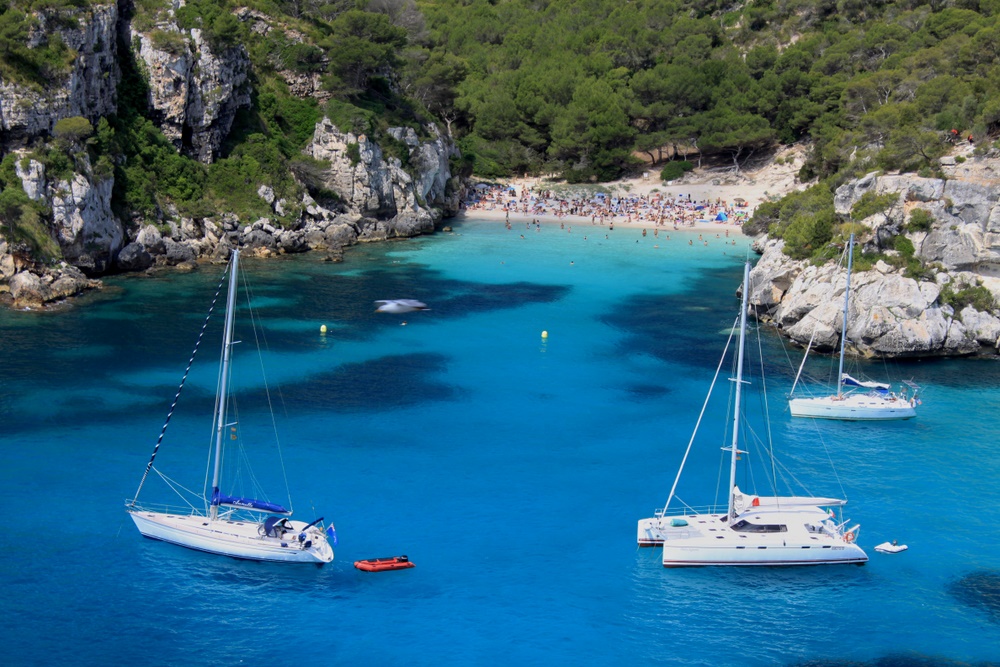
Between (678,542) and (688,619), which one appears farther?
(678,542)

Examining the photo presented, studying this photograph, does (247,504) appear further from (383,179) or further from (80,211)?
(383,179)

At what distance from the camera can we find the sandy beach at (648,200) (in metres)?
106

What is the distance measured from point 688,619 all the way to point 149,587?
56.4 ft

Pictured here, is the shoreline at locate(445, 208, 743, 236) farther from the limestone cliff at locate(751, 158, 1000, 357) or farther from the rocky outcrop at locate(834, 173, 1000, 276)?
the rocky outcrop at locate(834, 173, 1000, 276)

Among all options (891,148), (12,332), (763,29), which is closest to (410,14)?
(763,29)

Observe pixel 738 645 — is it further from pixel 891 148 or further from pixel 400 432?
pixel 891 148

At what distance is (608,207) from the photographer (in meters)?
112

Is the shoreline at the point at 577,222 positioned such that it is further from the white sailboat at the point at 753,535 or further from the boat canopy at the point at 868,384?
the white sailboat at the point at 753,535

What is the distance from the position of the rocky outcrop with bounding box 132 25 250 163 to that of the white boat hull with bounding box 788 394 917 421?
5752 cm

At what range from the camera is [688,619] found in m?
29.8

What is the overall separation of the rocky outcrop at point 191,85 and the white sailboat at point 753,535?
61042 mm

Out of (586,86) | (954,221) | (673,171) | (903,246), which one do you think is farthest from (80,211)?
(673,171)

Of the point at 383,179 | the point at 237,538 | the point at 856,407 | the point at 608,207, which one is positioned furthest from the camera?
the point at 608,207

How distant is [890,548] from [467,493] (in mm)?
15784
